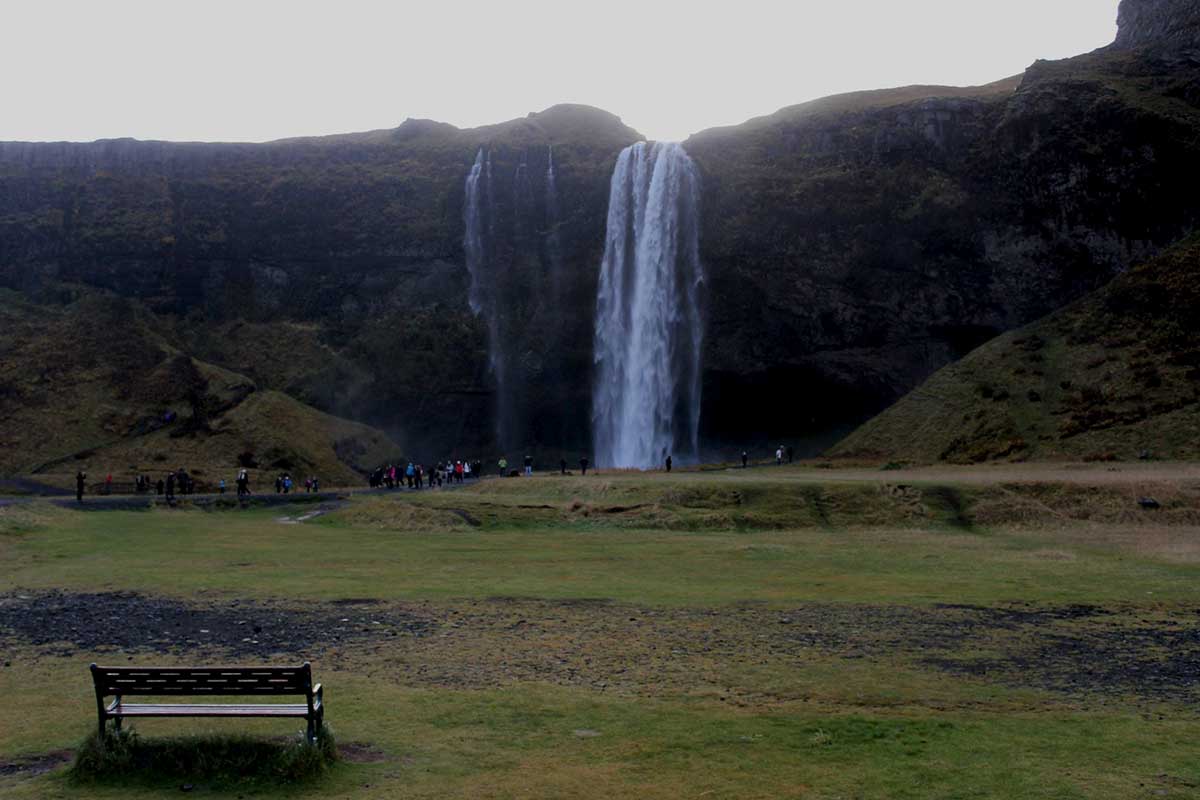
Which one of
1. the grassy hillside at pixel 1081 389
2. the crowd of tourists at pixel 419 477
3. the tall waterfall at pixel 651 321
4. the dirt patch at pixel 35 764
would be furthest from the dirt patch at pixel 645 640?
the tall waterfall at pixel 651 321

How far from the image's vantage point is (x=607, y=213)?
75.6 meters

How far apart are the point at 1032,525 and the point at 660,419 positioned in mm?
40158

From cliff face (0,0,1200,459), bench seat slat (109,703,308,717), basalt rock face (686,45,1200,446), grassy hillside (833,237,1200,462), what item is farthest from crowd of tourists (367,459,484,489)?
bench seat slat (109,703,308,717)

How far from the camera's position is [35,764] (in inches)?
381

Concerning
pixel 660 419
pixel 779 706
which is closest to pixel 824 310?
pixel 660 419

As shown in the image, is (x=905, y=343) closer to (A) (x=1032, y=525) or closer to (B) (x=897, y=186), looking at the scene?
(B) (x=897, y=186)

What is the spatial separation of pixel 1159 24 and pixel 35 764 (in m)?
82.7

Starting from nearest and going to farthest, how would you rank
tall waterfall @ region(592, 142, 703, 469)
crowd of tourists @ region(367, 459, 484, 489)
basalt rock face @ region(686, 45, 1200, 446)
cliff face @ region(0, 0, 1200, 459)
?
crowd of tourists @ region(367, 459, 484, 489)
basalt rock face @ region(686, 45, 1200, 446)
cliff face @ region(0, 0, 1200, 459)
tall waterfall @ region(592, 142, 703, 469)

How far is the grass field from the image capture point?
9.29 metres

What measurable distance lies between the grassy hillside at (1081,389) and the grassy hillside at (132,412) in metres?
32.1

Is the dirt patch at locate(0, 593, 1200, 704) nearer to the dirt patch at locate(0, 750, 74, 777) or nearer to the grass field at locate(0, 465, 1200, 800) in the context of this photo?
the grass field at locate(0, 465, 1200, 800)

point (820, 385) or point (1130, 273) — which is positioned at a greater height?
point (1130, 273)

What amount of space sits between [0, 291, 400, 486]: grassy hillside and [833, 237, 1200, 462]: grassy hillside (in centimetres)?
3210

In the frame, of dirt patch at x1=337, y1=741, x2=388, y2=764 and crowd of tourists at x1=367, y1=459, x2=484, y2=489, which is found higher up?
dirt patch at x1=337, y1=741, x2=388, y2=764
